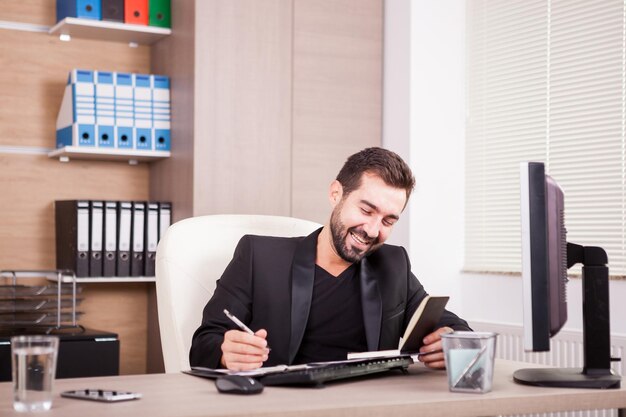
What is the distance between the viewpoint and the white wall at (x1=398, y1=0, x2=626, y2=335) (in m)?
3.93

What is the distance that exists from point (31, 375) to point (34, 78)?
270 cm

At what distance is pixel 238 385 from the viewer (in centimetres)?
148

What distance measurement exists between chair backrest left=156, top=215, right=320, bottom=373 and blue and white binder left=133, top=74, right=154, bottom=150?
1.40 metres

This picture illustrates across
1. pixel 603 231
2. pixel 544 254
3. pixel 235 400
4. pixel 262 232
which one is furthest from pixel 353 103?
pixel 235 400

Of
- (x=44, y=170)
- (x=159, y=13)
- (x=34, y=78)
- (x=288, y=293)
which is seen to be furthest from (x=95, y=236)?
(x=288, y=293)

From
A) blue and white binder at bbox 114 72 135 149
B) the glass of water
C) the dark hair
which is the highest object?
blue and white binder at bbox 114 72 135 149

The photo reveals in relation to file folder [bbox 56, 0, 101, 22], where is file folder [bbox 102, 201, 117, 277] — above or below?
below

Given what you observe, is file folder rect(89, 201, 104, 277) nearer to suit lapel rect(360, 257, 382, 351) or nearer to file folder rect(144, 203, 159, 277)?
file folder rect(144, 203, 159, 277)

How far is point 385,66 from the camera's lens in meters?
4.10

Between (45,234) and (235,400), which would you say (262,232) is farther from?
(45,234)

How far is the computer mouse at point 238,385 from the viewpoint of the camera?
58.0 inches

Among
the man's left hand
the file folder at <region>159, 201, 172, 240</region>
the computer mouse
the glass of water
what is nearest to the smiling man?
the man's left hand

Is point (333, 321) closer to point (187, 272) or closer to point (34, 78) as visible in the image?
point (187, 272)

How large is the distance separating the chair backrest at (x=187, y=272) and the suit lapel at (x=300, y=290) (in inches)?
9.0
